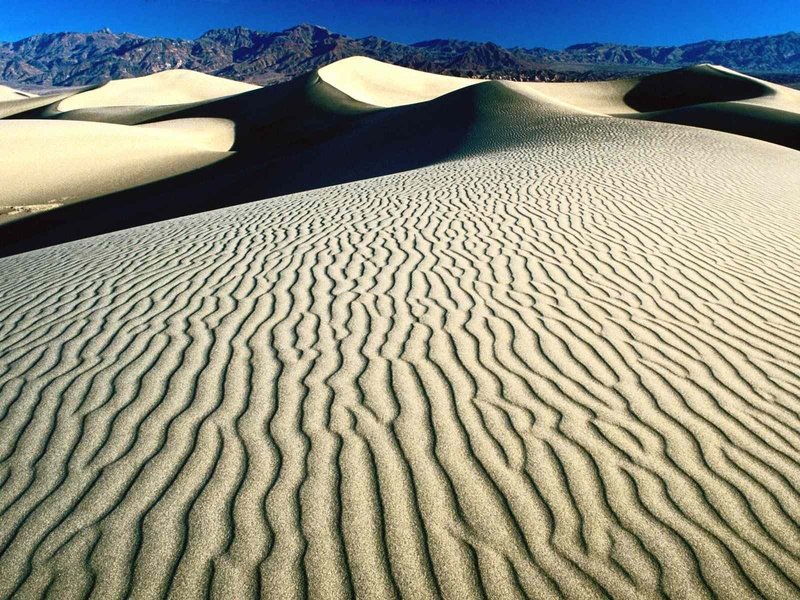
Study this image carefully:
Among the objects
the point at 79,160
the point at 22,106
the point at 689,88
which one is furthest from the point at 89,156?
the point at 689,88

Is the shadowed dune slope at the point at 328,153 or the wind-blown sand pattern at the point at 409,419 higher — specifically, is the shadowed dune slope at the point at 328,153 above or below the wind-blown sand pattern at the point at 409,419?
below

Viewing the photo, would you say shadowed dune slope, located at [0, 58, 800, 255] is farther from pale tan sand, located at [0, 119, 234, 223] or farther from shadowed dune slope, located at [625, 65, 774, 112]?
pale tan sand, located at [0, 119, 234, 223]

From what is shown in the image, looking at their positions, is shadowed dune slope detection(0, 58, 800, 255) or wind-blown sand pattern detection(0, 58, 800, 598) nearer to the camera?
wind-blown sand pattern detection(0, 58, 800, 598)

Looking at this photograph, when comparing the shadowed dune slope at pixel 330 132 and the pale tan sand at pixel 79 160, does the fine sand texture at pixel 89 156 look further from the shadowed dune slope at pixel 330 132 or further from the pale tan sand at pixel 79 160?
the shadowed dune slope at pixel 330 132

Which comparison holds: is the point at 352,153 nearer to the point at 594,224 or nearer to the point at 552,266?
the point at 594,224

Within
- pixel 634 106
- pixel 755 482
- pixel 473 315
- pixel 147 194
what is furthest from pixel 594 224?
pixel 634 106

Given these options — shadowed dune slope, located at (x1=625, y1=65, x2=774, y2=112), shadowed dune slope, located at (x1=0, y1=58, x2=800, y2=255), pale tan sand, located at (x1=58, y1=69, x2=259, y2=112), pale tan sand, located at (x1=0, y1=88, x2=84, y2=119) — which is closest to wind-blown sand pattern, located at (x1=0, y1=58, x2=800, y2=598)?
shadowed dune slope, located at (x1=0, y1=58, x2=800, y2=255)

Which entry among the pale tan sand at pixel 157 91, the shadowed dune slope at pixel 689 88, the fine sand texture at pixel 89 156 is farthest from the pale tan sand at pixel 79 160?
the shadowed dune slope at pixel 689 88
